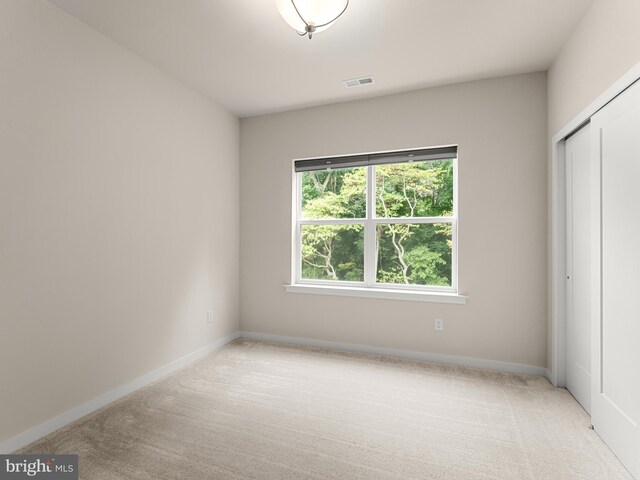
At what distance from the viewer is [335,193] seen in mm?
3861

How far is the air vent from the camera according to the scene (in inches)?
122

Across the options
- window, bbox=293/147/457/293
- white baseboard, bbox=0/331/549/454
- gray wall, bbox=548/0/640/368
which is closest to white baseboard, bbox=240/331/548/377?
white baseboard, bbox=0/331/549/454

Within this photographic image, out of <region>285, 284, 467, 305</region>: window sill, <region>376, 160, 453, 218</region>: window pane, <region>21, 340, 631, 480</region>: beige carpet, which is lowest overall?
<region>21, 340, 631, 480</region>: beige carpet

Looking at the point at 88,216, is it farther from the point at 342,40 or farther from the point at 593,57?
the point at 593,57

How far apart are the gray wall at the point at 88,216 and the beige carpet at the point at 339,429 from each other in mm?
358

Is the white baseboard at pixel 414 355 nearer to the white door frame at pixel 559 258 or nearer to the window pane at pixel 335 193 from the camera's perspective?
the white door frame at pixel 559 258

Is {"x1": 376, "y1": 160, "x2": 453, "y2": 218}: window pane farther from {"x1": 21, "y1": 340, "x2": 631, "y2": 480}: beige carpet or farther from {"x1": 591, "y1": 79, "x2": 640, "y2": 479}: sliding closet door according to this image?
{"x1": 21, "y1": 340, "x2": 631, "y2": 480}: beige carpet

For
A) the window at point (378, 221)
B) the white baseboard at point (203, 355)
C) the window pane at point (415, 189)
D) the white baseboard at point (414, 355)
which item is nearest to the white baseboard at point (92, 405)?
the white baseboard at point (203, 355)

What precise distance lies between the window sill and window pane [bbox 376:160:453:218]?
31.7 inches

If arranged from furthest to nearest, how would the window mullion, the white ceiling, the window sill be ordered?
1. the window mullion
2. the window sill
3. the white ceiling

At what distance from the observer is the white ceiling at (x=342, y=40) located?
2.15 metres

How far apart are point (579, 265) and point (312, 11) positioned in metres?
2.53

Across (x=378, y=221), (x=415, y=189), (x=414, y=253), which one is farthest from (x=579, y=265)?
(x=378, y=221)

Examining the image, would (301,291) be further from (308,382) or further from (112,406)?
(112,406)
